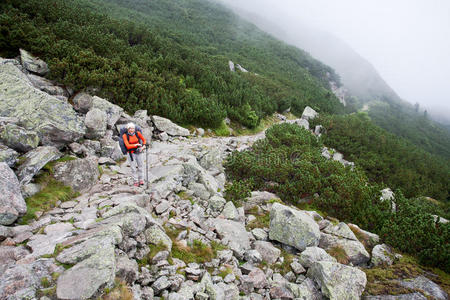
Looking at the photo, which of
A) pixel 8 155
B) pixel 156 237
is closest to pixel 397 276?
pixel 156 237

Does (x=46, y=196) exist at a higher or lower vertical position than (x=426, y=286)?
lower

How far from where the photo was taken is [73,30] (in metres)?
13.7

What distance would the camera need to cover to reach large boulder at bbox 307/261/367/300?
4738mm

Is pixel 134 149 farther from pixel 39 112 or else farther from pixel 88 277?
pixel 88 277

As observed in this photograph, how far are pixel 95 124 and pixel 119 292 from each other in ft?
21.8

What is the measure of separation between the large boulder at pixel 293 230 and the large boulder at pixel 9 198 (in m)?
5.93

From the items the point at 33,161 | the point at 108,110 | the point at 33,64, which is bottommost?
the point at 108,110

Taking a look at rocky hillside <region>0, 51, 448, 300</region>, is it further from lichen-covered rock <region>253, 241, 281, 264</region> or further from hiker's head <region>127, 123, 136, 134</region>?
hiker's head <region>127, 123, 136, 134</region>

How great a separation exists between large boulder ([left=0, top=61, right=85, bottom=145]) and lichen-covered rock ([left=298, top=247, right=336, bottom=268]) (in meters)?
7.65

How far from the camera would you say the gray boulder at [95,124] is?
816 centimetres

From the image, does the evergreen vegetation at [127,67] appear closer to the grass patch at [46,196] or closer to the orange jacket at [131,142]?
the orange jacket at [131,142]

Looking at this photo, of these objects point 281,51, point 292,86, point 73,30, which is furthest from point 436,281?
point 281,51

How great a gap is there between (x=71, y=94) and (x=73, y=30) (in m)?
6.20

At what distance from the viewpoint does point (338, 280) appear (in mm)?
4879
